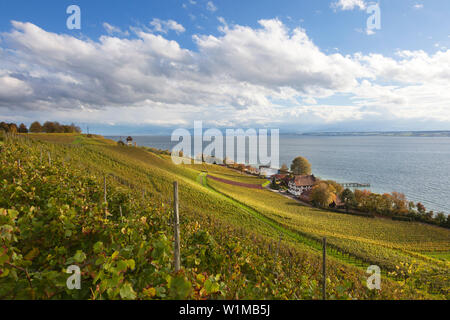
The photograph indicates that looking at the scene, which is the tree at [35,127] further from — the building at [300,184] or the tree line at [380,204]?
the tree line at [380,204]

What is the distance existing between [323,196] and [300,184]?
15.2 meters

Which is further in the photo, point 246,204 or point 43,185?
point 246,204

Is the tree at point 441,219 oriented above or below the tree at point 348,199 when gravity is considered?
below

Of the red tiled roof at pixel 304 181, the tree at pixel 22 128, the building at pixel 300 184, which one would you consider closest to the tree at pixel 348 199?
the building at pixel 300 184

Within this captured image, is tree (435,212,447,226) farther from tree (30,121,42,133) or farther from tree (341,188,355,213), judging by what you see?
tree (30,121,42,133)

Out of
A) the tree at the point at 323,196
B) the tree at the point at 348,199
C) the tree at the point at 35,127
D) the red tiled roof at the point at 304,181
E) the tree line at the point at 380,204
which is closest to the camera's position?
the tree line at the point at 380,204

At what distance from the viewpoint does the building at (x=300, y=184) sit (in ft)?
216

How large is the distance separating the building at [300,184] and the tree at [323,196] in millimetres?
11291

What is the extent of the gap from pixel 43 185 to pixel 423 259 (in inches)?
1408

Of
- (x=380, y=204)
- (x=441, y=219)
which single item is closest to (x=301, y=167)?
(x=380, y=204)

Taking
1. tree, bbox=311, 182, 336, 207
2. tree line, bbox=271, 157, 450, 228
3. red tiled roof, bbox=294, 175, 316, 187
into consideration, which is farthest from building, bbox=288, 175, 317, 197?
tree, bbox=311, 182, 336, 207
